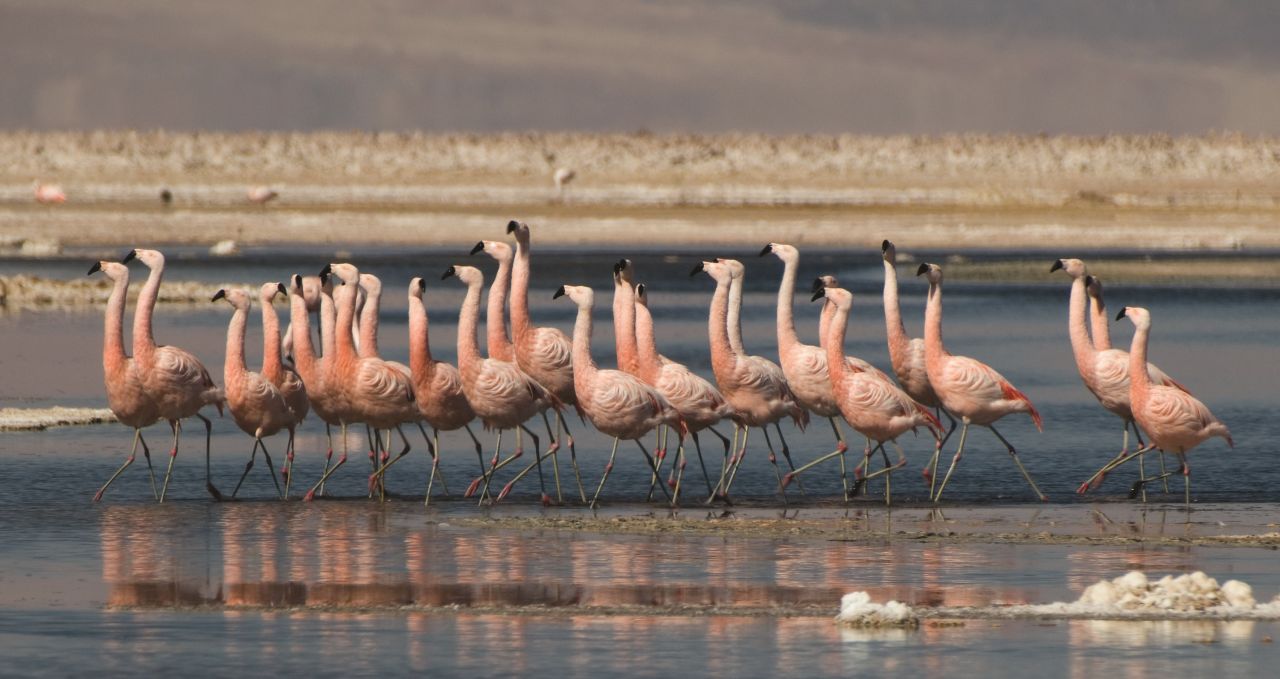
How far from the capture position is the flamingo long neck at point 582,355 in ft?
40.9

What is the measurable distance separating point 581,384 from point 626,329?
2.38ft

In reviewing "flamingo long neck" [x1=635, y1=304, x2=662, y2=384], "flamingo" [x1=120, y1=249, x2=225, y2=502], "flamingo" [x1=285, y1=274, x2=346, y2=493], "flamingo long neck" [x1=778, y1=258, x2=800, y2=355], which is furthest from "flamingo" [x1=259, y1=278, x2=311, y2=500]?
"flamingo long neck" [x1=778, y1=258, x2=800, y2=355]

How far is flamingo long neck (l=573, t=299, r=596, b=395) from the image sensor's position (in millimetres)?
→ 12477

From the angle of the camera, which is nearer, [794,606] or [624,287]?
[794,606]

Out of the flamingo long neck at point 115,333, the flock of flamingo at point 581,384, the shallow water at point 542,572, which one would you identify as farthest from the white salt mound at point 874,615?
the flamingo long neck at point 115,333

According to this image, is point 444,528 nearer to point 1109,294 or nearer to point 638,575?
point 638,575

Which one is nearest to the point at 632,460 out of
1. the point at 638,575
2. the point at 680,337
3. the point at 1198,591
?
the point at 638,575

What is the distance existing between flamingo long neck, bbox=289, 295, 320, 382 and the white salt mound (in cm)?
533

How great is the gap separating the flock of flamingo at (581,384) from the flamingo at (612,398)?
0.01m

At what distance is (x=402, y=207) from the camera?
2485 inches

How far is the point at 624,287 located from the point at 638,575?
10.9 ft

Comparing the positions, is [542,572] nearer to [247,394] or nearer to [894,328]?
[247,394]

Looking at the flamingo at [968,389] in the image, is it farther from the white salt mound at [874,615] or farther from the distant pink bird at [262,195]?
the distant pink bird at [262,195]

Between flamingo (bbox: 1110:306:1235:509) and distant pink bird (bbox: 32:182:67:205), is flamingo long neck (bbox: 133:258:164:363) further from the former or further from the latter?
distant pink bird (bbox: 32:182:67:205)
